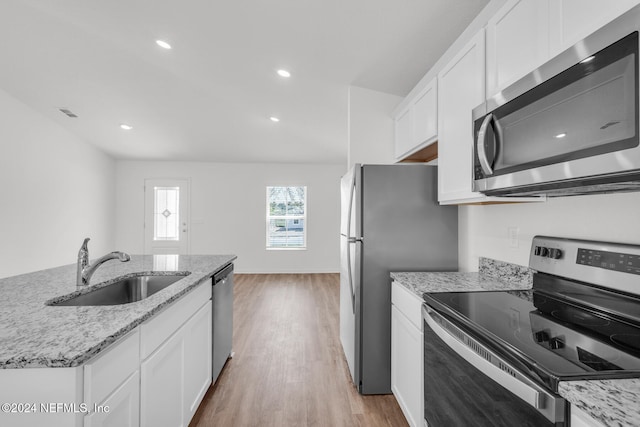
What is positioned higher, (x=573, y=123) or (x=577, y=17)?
(x=577, y=17)

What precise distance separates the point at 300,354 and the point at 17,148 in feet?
15.4

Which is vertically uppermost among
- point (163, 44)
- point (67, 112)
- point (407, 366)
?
point (163, 44)

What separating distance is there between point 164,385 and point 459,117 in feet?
6.39

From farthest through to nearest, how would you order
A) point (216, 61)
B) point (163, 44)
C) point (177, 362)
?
point (216, 61) < point (163, 44) < point (177, 362)

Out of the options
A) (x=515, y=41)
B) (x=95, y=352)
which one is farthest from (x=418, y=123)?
(x=95, y=352)

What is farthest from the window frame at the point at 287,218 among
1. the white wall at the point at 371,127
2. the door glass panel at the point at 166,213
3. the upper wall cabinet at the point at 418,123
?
the upper wall cabinet at the point at 418,123

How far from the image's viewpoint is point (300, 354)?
2.77 metres

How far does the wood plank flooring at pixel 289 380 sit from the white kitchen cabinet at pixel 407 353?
9.8 inches

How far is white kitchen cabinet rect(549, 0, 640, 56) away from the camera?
2.82ft

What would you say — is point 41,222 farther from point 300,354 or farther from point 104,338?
point 104,338

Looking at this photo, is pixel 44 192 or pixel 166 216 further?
pixel 166 216

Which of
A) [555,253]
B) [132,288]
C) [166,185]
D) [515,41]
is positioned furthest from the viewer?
[166,185]

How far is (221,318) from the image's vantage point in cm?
231

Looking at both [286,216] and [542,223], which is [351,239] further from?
[286,216]
